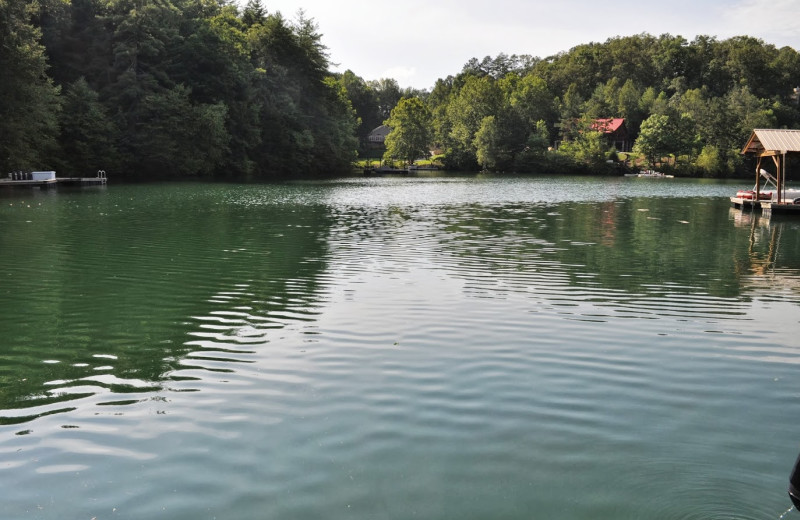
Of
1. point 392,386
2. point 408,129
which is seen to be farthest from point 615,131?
point 392,386

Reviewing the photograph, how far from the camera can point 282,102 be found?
7450cm

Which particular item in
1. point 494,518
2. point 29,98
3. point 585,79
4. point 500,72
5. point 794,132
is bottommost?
point 494,518

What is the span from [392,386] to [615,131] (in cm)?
10216

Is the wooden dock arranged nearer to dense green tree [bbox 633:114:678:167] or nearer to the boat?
the boat

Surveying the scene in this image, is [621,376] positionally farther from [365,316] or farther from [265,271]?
[265,271]

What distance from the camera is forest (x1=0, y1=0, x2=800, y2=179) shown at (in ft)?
175

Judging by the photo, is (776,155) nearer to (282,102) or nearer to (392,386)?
(392,386)

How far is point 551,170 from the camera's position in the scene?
309ft

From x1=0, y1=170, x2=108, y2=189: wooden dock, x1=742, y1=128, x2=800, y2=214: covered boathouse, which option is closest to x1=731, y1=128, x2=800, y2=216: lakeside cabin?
x1=742, y1=128, x2=800, y2=214: covered boathouse

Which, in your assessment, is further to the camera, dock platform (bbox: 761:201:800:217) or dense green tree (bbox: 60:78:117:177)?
dense green tree (bbox: 60:78:117:177)

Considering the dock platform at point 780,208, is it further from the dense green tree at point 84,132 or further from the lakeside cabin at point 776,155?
the dense green tree at point 84,132

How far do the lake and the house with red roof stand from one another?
8450cm

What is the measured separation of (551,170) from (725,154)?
2424 cm

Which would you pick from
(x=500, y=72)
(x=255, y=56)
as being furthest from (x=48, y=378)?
(x=500, y=72)
